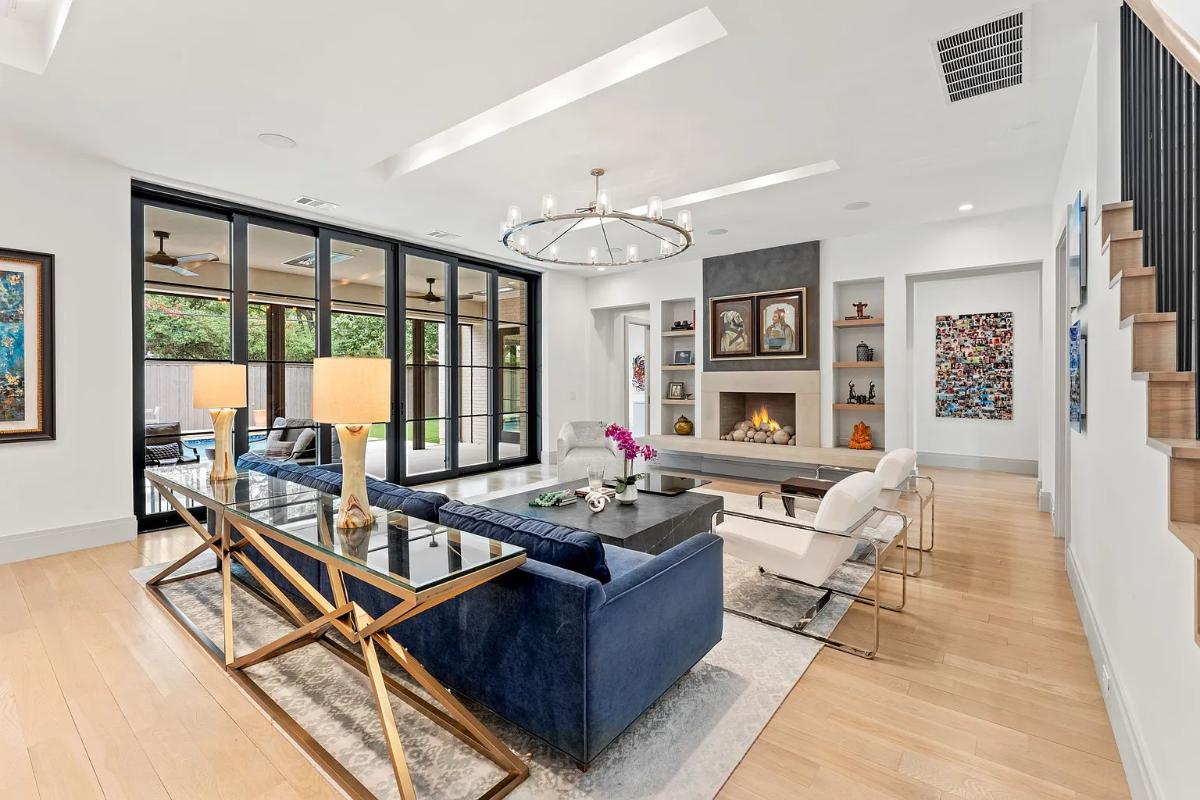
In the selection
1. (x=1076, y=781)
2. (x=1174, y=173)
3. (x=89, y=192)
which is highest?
(x=89, y=192)

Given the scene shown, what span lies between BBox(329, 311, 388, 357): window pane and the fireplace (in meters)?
4.27

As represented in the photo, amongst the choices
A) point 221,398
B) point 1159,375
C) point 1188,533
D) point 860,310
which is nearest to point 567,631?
point 1188,533

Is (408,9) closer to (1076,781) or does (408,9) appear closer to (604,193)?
(604,193)

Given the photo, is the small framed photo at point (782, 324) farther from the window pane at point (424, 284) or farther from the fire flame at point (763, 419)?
the window pane at point (424, 284)

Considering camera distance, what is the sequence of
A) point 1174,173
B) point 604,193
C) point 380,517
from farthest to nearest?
point 604,193, point 380,517, point 1174,173

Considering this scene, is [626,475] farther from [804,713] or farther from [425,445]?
[425,445]

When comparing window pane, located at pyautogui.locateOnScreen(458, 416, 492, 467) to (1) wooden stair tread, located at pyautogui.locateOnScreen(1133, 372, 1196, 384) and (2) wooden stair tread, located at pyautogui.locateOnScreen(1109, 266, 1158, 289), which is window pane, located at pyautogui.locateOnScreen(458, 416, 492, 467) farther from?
(1) wooden stair tread, located at pyautogui.locateOnScreen(1133, 372, 1196, 384)

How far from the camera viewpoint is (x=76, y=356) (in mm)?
4082

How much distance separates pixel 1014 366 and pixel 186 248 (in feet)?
30.0

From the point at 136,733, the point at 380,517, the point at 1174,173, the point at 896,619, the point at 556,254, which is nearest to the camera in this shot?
the point at 1174,173

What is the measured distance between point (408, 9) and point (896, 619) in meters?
3.75

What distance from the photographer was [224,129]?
3619 mm

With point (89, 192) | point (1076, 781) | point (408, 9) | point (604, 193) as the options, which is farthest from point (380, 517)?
point (89, 192)

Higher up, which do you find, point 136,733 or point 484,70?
point 484,70
